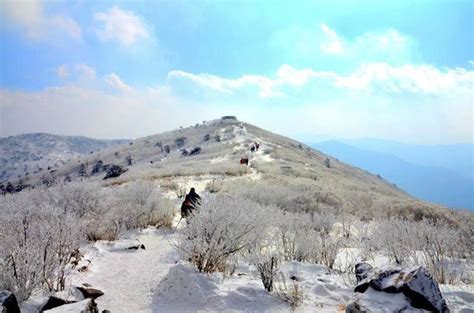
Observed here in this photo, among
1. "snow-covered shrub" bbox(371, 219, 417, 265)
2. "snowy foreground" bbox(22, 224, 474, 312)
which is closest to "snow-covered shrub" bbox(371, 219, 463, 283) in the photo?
"snow-covered shrub" bbox(371, 219, 417, 265)

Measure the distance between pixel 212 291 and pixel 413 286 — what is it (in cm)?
298

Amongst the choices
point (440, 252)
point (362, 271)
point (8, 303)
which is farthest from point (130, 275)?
point (440, 252)

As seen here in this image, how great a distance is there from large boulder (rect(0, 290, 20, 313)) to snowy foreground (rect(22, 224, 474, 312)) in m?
0.43

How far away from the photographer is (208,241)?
7133 millimetres

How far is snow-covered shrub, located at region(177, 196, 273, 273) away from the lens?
6.98 m

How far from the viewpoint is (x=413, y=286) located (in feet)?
16.4

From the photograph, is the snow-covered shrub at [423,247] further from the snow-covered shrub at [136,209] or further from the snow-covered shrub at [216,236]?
the snow-covered shrub at [136,209]

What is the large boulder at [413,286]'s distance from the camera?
493cm

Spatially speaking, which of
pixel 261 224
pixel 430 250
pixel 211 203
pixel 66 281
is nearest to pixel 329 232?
pixel 430 250

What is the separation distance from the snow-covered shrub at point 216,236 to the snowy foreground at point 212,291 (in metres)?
0.27

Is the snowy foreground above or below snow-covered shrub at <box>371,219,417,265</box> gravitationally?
below

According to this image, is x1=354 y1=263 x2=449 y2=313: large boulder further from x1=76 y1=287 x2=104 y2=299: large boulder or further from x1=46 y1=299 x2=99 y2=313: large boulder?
x1=76 y1=287 x2=104 y2=299: large boulder

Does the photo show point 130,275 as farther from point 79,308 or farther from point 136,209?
point 136,209

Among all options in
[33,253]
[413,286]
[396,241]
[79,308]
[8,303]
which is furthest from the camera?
[396,241]
